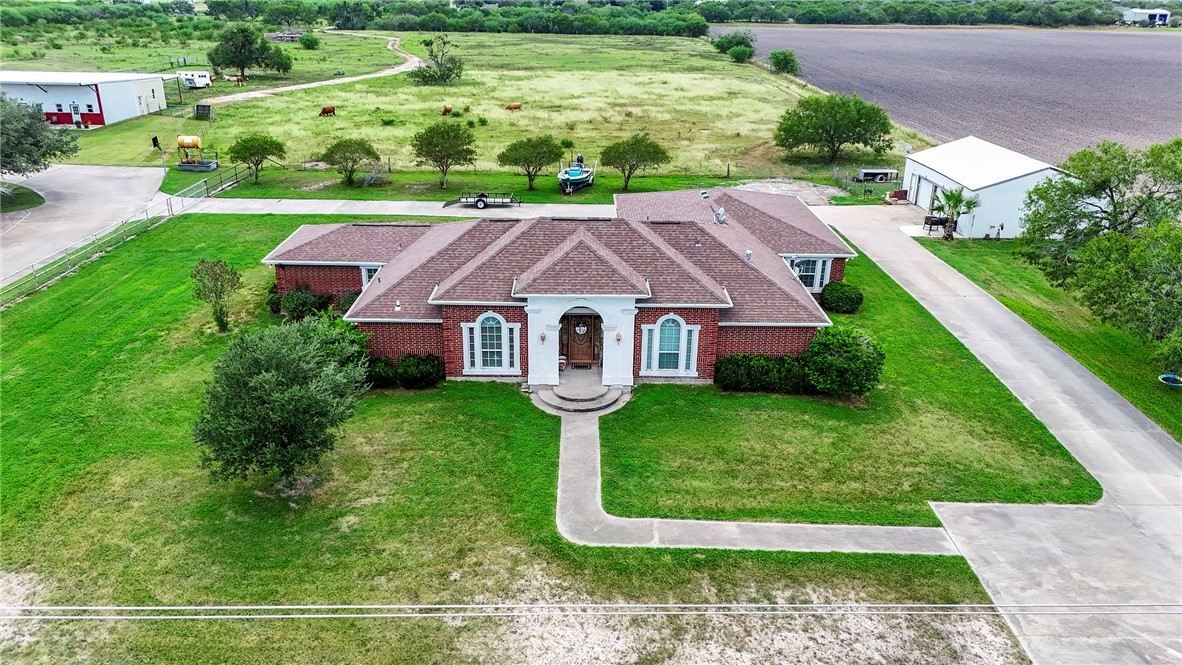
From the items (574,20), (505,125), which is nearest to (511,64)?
(505,125)

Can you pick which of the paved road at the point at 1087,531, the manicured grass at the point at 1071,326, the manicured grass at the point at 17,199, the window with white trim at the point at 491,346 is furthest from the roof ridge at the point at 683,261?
the manicured grass at the point at 17,199

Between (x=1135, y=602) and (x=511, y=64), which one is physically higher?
(x=511, y=64)


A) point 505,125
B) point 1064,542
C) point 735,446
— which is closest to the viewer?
point 1064,542

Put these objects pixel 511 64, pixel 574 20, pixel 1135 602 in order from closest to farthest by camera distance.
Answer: pixel 1135 602
pixel 511 64
pixel 574 20

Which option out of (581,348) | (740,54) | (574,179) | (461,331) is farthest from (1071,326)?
(740,54)

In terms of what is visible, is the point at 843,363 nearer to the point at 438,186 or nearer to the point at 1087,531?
the point at 1087,531

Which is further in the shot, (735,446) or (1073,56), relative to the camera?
(1073,56)

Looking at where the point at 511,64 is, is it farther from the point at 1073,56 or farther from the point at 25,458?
the point at 1073,56
